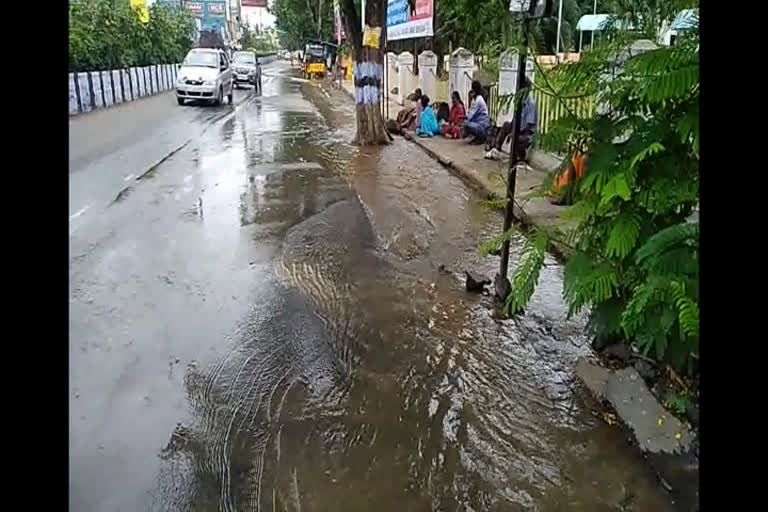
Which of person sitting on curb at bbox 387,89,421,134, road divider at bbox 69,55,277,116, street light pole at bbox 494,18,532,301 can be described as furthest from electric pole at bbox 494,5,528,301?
road divider at bbox 69,55,277,116

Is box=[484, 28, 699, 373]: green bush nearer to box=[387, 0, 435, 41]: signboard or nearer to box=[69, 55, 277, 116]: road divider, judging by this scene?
box=[387, 0, 435, 41]: signboard

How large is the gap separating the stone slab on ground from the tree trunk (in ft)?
42.0

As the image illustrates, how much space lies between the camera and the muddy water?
11.1ft

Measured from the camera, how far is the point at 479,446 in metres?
3.78

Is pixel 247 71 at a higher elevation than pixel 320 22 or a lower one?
lower

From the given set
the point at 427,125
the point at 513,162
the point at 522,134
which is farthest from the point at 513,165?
the point at 427,125

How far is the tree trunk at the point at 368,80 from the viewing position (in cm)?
1636

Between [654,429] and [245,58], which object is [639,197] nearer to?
[654,429]

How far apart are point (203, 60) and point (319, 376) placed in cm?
2380

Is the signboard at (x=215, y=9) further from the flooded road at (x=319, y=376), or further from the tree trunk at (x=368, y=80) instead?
the flooded road at (x=319, y=376)

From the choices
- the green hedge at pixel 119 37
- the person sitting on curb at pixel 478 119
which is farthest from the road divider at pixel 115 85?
the person sitting on curb at pixel 478 119

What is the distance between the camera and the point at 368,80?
54.7 ft
